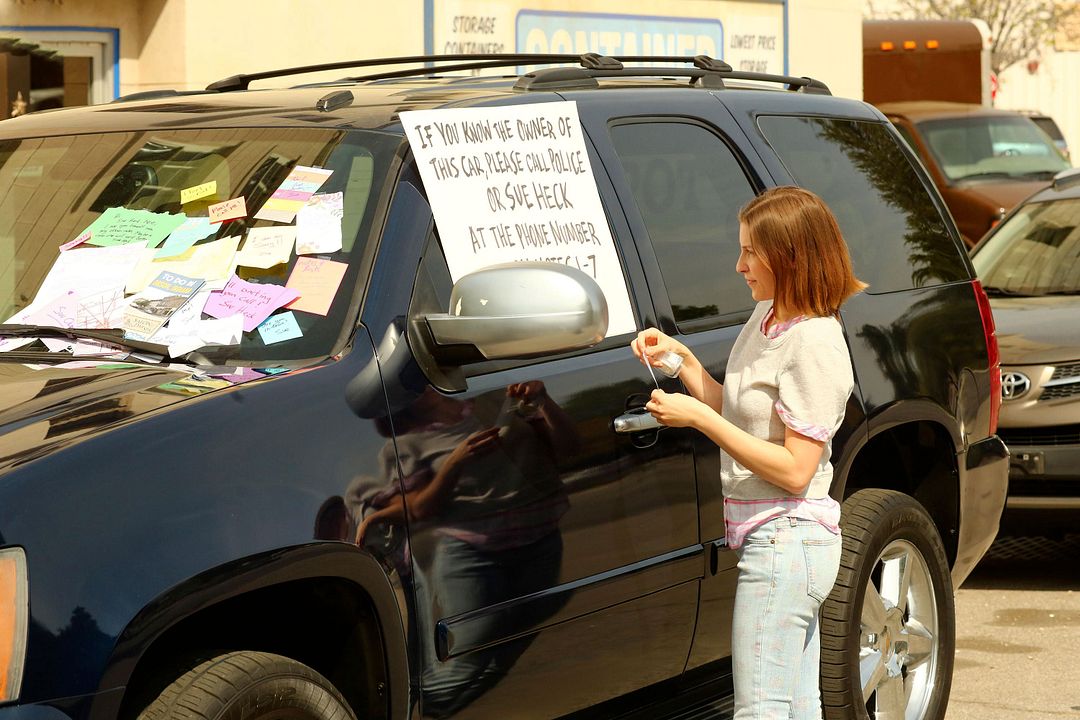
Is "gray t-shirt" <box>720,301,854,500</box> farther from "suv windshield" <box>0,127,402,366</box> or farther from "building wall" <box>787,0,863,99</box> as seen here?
"building wall" <box>787,0,863,99</box>

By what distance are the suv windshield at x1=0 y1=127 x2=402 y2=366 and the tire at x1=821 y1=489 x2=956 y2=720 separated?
1.73 metres

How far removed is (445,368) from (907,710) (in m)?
2.20

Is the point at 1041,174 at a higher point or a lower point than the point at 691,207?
higher

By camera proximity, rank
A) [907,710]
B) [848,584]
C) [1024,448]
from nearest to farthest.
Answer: [848,584] < [907,710] < [1024,448]

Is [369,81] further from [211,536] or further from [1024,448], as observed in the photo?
[1024,448]

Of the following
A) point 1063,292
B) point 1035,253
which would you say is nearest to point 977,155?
point 1035,253

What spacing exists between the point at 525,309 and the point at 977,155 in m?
15.3

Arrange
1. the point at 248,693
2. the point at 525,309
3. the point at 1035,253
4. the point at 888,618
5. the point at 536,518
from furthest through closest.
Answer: the point at 1035,253
the point at 888,618
the point at 536,518
the point at 525,309
the point at 248,693

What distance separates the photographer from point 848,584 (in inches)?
171

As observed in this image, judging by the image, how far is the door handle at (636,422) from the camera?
3773 millimetres

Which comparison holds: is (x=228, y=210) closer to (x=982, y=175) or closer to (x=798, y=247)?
(x=798, y=247)

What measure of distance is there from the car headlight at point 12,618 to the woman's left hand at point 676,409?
1367 mm

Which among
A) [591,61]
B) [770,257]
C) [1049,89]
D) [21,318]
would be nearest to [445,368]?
[770,257]

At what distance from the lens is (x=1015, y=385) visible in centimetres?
742
